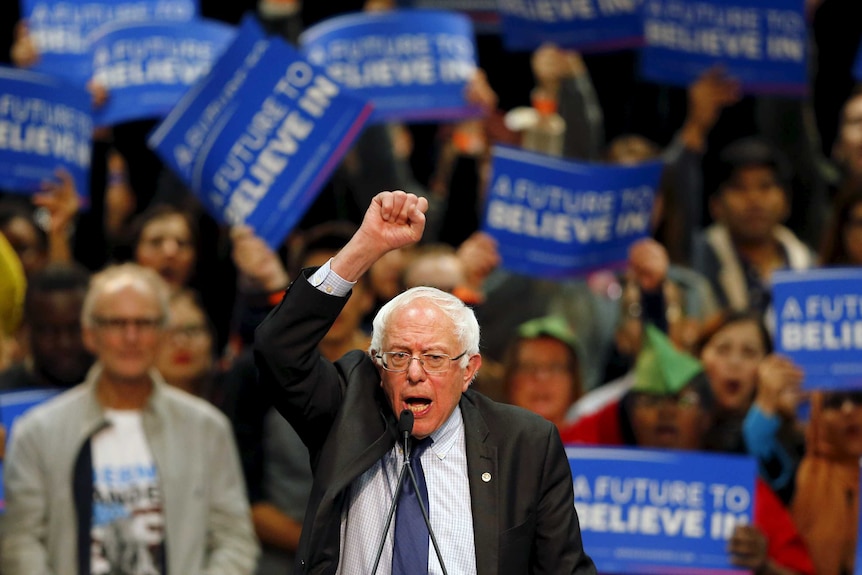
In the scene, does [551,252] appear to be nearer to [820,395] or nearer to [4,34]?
[820,395]

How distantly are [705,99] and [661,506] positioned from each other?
2.32 meters

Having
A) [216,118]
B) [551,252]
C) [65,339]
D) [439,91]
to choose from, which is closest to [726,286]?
[551,252]

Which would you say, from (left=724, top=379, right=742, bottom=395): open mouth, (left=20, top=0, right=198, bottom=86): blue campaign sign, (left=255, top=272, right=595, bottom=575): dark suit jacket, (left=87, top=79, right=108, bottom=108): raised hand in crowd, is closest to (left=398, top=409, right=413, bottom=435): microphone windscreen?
(left=255, top=272, right=595, bottom=575): dark suit jacket

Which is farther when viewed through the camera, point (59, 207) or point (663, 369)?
point (59, 207)

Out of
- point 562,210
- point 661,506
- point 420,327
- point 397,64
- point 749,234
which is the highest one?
point 397,64

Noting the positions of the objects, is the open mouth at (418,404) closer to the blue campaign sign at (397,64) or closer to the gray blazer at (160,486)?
the gray blazer at (160,486)

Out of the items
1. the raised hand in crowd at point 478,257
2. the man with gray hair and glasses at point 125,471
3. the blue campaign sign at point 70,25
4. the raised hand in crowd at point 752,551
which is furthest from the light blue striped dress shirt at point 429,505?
the blue campaign sign at point 70,25

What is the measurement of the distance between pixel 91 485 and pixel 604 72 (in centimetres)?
472

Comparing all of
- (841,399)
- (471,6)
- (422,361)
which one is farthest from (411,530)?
(471,6)

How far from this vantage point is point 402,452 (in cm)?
348

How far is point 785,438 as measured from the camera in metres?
5.69

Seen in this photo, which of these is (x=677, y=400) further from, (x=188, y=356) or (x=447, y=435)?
(x=447, y=435)

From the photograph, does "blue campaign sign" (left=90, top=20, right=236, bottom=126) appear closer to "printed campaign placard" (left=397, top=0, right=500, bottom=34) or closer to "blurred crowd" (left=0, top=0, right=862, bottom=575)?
"blurred crowd" (left=0, top=0, right=862, bottom=575)

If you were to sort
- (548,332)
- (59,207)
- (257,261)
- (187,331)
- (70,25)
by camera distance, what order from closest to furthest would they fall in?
(257,261) → (548,332) → (187,331) → (59,207) → (70,25)
